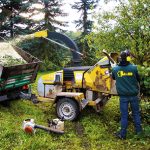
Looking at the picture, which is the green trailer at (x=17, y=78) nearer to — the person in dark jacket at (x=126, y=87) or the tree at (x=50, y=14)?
the person in dark jacket at (x=126, y=87)

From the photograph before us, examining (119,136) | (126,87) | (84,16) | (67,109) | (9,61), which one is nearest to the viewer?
(126,87)

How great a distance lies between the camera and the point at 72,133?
320 inches

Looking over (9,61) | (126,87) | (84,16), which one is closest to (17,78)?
(9,61)

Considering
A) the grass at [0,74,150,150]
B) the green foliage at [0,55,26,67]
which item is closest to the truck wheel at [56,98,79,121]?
the grass at [0,74,150,150]

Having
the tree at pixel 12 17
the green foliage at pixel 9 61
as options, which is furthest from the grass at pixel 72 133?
the tree at pixel 12 17

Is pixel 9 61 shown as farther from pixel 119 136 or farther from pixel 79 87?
pixel 119 136

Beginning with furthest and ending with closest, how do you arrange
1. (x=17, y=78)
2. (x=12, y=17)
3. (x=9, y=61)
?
(x=12, y=17), (x=9, y=61), (x=17, y=78)

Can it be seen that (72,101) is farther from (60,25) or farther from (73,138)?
(60,25)

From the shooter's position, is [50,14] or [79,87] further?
[50,14]

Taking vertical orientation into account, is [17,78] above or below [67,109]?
above

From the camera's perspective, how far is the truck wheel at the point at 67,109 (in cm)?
909

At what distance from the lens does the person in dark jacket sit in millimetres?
7707

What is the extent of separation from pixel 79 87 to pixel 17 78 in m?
1.87

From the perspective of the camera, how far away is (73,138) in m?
7.78
